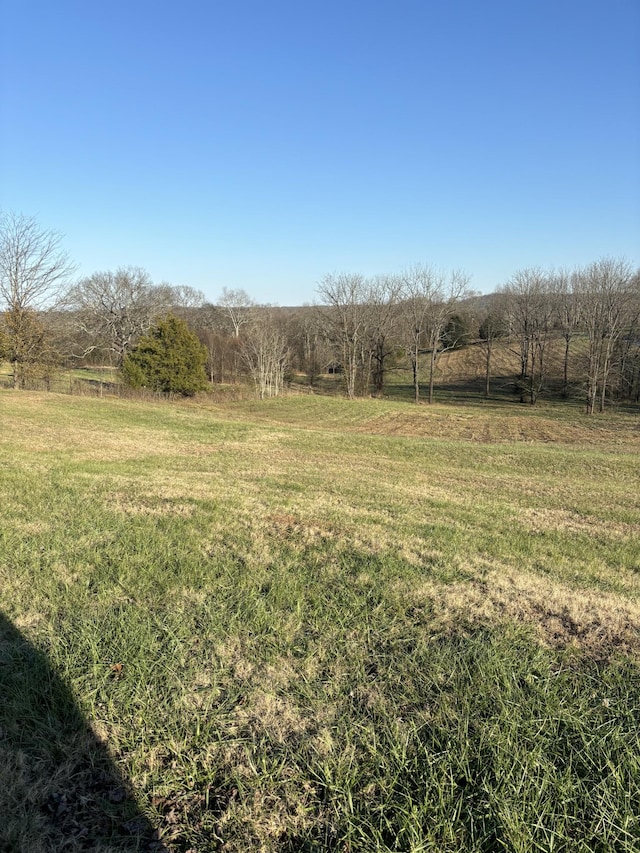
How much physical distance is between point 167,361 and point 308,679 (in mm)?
33680

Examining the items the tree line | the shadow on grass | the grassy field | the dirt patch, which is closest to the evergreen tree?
the tree line

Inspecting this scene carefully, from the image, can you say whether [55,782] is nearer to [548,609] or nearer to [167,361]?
[548,609]

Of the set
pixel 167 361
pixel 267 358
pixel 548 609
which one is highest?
pixel 267 358

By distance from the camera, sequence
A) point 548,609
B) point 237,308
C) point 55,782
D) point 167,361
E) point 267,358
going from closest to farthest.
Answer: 1. point 55,782
2. point 548,609
3. point 167,361
4. point 267,358
5. point 237,308

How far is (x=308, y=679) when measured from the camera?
266 centimetres

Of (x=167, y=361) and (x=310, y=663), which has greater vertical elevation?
(x=167, y=361)

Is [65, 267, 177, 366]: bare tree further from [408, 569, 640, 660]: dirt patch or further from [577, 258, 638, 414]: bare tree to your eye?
[408, 569, 640, 660]: dirt patch

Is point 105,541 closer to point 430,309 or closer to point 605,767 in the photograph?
point 605,767

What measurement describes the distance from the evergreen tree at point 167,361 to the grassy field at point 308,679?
28827 mm

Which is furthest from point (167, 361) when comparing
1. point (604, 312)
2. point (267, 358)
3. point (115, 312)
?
point (604, 312)

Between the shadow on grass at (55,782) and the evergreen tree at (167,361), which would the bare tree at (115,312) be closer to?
the evergreen tree at (167,361)

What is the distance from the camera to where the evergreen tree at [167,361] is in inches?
1330

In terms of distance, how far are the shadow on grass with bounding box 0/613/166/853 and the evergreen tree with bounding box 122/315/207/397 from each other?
109 feet

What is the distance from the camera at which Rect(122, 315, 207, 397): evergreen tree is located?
3378 centimetres
